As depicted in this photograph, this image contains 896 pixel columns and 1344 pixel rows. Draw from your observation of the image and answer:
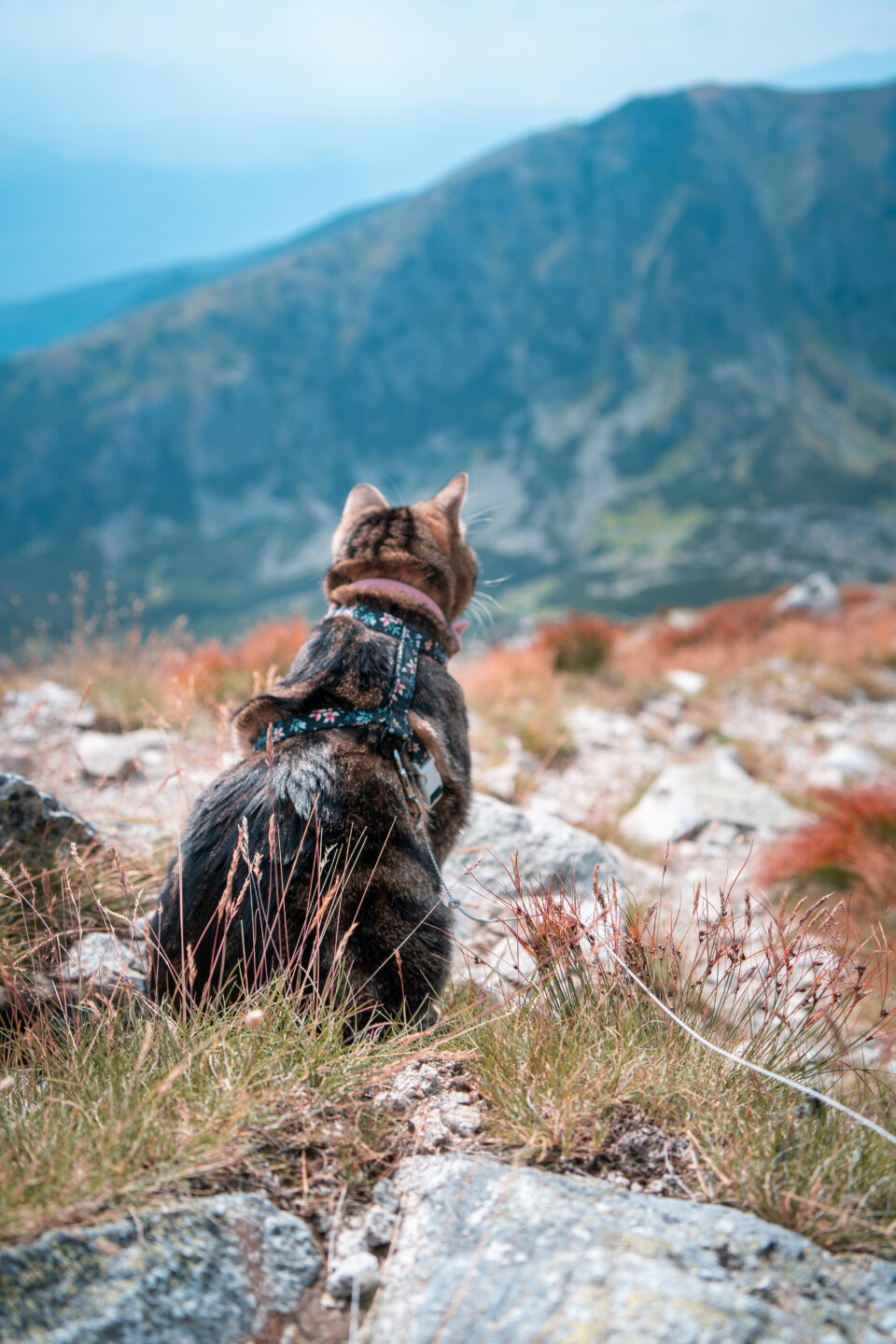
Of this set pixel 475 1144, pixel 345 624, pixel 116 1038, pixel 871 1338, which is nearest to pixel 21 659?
pixel 345 624

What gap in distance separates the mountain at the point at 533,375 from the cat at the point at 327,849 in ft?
393

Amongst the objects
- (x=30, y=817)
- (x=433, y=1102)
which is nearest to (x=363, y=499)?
(x=30, y=817)

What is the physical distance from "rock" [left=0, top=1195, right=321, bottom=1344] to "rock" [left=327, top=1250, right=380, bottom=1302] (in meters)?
0.04

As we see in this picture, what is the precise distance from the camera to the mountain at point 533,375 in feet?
457

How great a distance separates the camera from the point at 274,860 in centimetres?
205

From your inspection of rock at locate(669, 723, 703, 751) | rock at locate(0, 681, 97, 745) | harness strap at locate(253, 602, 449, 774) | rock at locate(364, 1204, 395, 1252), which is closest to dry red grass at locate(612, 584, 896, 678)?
rock at locate(669, 723, 703, 751)

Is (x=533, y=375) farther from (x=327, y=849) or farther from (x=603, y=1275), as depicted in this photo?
(x=603, y=1275)

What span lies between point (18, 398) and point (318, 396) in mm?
66360

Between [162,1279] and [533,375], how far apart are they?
626ft

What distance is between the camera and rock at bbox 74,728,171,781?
4.75 metres

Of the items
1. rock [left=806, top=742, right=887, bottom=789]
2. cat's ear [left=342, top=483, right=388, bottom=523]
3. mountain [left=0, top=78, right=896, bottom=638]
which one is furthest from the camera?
mountain [left=0, top=78, right=896, bottom=638]

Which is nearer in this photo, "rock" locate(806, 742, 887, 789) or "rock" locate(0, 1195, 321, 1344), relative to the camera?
"rock" locate(0, 1195, 321, 1344)

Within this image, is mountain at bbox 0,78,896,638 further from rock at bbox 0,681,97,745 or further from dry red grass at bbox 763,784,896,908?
dry red grass at bbox 763,784,896,908

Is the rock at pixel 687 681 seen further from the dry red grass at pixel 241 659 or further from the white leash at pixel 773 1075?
the white leash at pixel 773 1075
